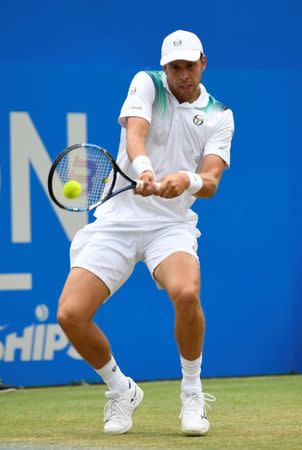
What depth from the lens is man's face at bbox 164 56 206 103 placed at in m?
4.98

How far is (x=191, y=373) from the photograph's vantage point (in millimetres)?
4891

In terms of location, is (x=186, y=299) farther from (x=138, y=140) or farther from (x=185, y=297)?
A: (x=138, y=140)

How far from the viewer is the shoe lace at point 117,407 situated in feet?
16.5

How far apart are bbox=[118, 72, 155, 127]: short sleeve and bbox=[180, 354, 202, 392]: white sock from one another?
1030mm

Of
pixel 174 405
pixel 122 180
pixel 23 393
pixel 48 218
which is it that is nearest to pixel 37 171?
pixel 48 218

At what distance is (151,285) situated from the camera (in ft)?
25.7

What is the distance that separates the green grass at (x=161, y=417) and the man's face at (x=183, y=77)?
1.46m

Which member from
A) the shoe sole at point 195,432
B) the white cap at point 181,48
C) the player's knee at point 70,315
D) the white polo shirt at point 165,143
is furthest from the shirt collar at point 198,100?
the shoe sole at point 195,432

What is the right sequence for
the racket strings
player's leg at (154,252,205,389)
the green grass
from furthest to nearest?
the racket strings → player's leg at (154,252,205,389) → the green grass

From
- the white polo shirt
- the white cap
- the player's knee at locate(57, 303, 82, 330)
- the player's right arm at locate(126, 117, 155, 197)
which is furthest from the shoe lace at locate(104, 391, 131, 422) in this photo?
the white cap

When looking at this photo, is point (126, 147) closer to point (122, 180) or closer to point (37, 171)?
point (122, 180)

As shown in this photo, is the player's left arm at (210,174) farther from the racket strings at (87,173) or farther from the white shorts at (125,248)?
the racket strings at (87,173)

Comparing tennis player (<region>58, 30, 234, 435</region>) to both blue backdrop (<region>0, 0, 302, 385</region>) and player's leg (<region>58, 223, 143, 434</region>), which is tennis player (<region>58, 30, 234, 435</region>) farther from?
blue backdrop (<region>0, 0, 302, 385</region>)

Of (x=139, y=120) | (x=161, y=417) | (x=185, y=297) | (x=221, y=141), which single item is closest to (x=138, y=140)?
(x=139, y=120)
